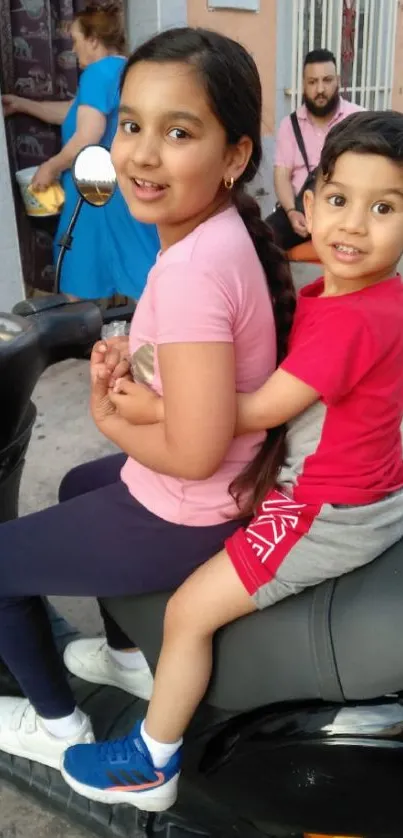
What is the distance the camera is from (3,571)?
1306mm

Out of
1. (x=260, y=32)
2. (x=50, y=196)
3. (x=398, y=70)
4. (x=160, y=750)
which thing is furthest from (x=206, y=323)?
(x=398, y=70)

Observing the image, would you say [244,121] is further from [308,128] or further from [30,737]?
[308,128]

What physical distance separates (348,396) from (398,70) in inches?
321

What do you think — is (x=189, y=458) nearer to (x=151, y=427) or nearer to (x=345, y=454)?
(x=151, y=427)

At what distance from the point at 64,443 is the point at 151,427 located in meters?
2.23

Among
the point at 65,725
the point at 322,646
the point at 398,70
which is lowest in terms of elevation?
the point at 398,70

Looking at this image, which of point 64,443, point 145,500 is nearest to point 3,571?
point 145,500

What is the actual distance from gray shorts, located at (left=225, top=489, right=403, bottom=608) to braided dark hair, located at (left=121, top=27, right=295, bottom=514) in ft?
0.26

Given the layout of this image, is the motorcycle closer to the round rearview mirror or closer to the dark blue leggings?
the dark blue leggings

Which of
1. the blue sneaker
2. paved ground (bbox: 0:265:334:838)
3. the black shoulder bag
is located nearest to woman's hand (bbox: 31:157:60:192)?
paved ground (bbox: 0:265:334:838)

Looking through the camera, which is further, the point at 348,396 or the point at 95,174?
the point at 95,174

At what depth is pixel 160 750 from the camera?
1.27 meters

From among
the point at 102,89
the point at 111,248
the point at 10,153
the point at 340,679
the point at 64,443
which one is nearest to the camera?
the point at 340,679

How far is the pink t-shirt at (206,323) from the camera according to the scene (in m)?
1.06
